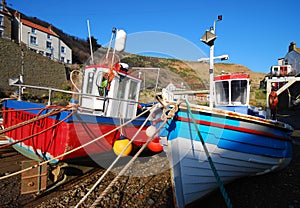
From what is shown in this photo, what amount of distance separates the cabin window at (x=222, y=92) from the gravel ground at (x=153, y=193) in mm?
2052

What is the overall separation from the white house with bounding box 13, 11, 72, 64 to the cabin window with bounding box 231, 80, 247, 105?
1459 inches

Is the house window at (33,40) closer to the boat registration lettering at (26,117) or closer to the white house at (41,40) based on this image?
the white house at (41,40)

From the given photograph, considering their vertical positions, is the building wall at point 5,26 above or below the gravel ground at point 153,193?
above

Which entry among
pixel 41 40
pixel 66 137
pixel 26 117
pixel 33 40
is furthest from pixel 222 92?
pixel 41 40

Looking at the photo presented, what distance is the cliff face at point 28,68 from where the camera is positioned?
21.9 m

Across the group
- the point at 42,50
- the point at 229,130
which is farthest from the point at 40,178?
the point at 42,50

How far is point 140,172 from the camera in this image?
17.4 ft

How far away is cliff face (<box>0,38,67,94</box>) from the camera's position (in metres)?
21.9

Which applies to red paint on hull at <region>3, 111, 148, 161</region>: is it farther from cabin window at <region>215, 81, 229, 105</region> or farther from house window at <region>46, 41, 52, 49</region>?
house window at <region>46, 41, 52, 49</region>

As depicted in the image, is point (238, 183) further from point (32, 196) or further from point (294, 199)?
point (32, 196)

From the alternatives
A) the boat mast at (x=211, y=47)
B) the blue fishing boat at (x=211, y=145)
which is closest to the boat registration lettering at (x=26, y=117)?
the blue fishing boat at (x=211, y=145)

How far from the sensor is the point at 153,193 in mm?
4184

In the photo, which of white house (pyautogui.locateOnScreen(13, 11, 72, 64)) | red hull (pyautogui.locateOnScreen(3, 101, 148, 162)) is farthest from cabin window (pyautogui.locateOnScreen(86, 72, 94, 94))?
white house (pyautogui.locateOnScreen(13, 11, 72, 64))

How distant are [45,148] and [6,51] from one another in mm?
24422
